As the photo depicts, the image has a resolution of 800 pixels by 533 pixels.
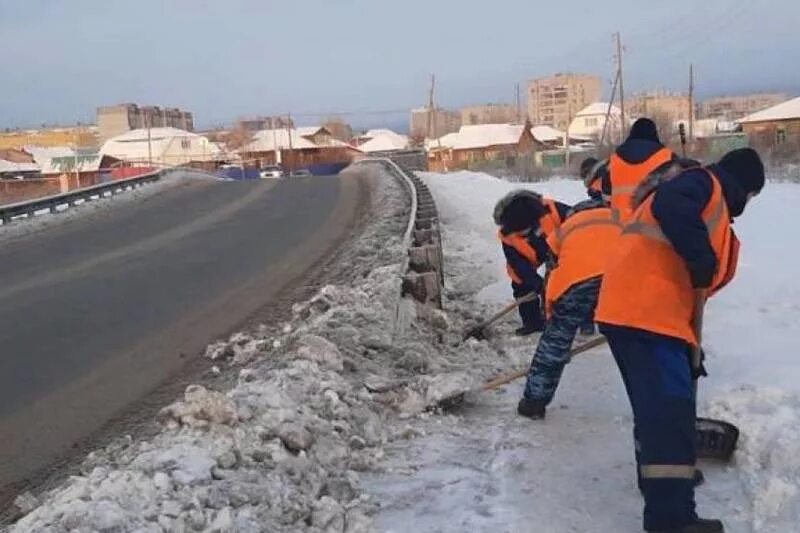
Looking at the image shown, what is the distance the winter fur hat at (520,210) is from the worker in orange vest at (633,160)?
2572 millimetres

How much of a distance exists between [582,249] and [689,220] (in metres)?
1.94

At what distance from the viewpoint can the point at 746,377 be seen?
5.96 m

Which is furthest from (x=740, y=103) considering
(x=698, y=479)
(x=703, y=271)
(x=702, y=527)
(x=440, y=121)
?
(x=702, y=527)

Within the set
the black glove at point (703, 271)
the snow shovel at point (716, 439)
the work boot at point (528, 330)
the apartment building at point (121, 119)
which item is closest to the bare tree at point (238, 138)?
the apartment building at point (121, 119)

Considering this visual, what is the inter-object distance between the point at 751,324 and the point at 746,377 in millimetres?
1779

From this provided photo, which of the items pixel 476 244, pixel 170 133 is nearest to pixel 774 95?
pixel 170 133

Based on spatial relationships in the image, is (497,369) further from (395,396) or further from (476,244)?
(476,244)

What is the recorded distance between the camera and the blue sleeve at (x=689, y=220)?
3.92m

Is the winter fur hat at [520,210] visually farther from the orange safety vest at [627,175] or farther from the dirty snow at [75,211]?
the dirty snow at [75,211]

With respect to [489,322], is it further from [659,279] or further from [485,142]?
[485,142]

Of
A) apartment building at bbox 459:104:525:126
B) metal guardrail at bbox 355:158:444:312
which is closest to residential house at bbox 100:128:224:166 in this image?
apartment building at bbox 459:104:525:126

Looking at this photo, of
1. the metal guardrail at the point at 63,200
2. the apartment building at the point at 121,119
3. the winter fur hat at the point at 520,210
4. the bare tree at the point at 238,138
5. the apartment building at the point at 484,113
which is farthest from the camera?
the apartment building at the point at 484,113

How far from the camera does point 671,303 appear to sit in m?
4.12

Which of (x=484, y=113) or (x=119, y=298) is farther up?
(x=484, y=113)
